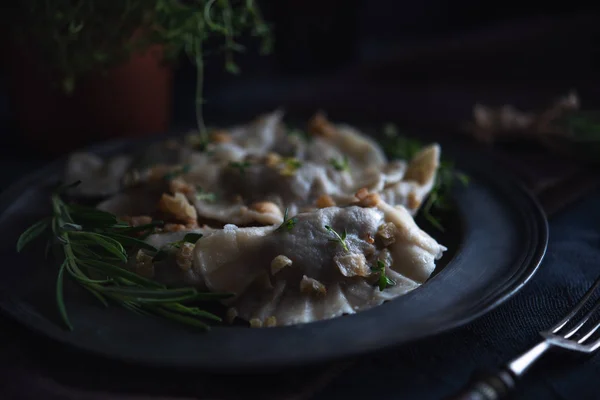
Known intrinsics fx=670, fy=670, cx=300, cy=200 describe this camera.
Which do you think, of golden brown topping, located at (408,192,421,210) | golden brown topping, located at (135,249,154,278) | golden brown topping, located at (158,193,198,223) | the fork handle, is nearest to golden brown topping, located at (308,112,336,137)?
golden brown topping, located at (408,192,421,210)

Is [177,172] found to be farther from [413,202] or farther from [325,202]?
[413,202]

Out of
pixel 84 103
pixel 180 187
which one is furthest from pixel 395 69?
pixel 180 187

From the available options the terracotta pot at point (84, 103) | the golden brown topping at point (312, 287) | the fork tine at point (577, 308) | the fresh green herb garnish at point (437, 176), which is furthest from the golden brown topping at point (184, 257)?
→ the terracotta pot at point (84, 103)

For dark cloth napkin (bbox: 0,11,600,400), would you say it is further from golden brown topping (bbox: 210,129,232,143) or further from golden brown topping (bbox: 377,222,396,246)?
golden brown topping (bbox: 210,129,232,143)

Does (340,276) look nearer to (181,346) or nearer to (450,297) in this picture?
(450,297)

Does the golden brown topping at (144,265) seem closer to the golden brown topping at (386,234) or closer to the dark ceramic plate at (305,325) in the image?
the dark ceramic plate at (305,325)

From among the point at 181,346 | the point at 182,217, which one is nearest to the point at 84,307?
the point at 181,346
